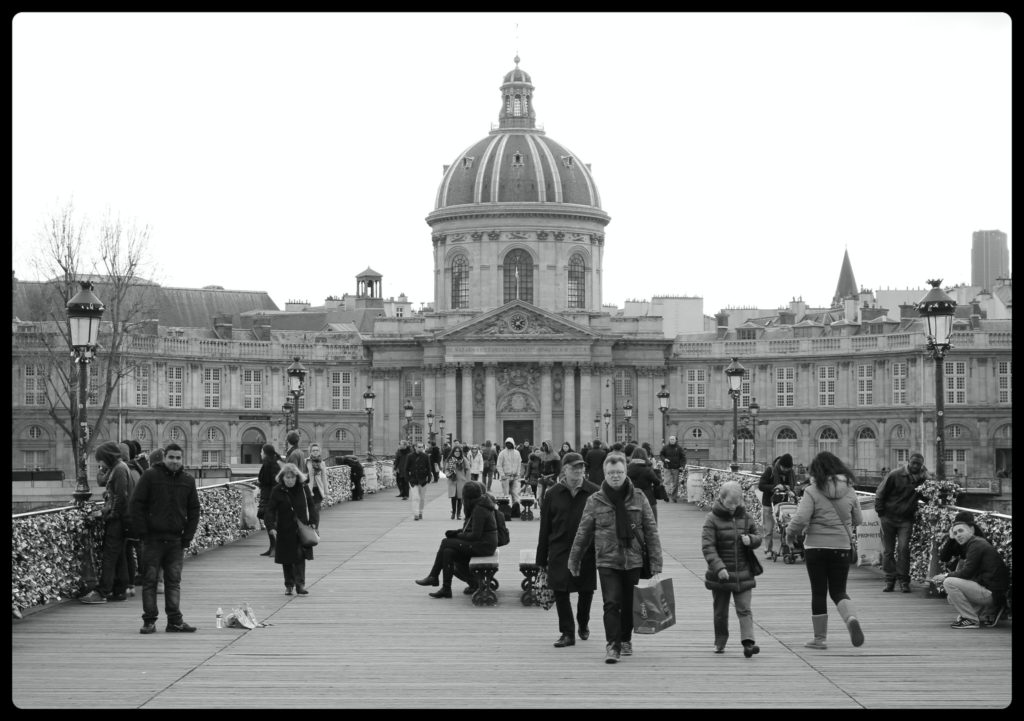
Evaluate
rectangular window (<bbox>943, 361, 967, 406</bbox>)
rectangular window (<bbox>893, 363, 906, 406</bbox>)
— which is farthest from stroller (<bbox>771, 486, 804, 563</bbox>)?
rectangular window (<bbox>893, 363, 906, 406</bbox>)

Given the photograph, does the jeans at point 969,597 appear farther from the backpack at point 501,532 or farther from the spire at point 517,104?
the spire at point 517,104

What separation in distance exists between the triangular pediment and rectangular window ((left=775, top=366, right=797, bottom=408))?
1102cm

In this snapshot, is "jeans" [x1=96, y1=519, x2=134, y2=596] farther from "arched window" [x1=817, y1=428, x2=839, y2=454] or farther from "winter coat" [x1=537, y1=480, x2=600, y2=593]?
"arched window" [x1=817, y1=428, x2=839, y2=454]

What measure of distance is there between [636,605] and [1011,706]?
13.4 feet

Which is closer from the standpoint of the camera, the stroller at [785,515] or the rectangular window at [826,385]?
the stroller at [785,515]

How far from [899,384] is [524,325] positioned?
2100cm

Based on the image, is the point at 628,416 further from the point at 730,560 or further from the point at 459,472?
the point at 730,560

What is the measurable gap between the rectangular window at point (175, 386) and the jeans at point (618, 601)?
7958 cm

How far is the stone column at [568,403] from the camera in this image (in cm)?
9488

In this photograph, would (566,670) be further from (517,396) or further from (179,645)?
(517,396)

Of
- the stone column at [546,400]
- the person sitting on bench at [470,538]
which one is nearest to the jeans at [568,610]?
the person sitting on bench at [470,538]

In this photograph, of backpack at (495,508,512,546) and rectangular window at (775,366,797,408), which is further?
rectangular window at (775,366,797,408)

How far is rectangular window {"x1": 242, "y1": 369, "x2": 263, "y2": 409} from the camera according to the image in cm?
9650

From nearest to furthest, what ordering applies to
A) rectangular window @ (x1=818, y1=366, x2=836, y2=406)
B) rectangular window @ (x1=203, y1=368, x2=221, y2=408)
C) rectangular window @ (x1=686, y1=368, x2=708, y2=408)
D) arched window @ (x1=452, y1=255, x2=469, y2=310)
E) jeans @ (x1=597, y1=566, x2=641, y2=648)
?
jeans @ (x1=597, y1=566, x2=641, y2=648) → rectangular window @ (x1=818, y1=366, x2=836, y2=406) → rectangular window @ (x1=203, y1=368, x2=221, y2=408) → rectangular window @ (x1=686, y1=368, x2=708, y2=408) → arched window @ (x1=452, y1=255, x2=469, y2=310)
